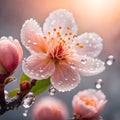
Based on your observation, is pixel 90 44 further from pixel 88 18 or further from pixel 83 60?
pixel 88 18

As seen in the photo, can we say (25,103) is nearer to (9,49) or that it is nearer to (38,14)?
(9,49)

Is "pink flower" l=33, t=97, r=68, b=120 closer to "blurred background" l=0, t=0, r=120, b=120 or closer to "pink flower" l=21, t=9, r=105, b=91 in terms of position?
"pink flower" l=21, t=9, r=105, b=91

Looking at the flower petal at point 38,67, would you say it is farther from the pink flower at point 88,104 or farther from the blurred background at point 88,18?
the blurred background at point 88,18

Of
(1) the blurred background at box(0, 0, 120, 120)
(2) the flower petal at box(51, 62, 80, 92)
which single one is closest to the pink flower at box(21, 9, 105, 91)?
(2) the flower petal at box(51, 62, 80, 92)

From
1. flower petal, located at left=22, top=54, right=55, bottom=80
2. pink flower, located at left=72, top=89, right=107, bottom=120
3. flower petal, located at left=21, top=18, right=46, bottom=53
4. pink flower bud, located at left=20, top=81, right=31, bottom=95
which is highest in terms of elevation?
flower petal, located at left=21, top=18, right=46, bottom=53

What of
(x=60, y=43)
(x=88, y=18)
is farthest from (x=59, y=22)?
(x=88, y=18)

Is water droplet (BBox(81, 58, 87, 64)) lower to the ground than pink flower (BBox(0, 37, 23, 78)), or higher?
lower

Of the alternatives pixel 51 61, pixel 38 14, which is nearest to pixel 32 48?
pixel 51 61
